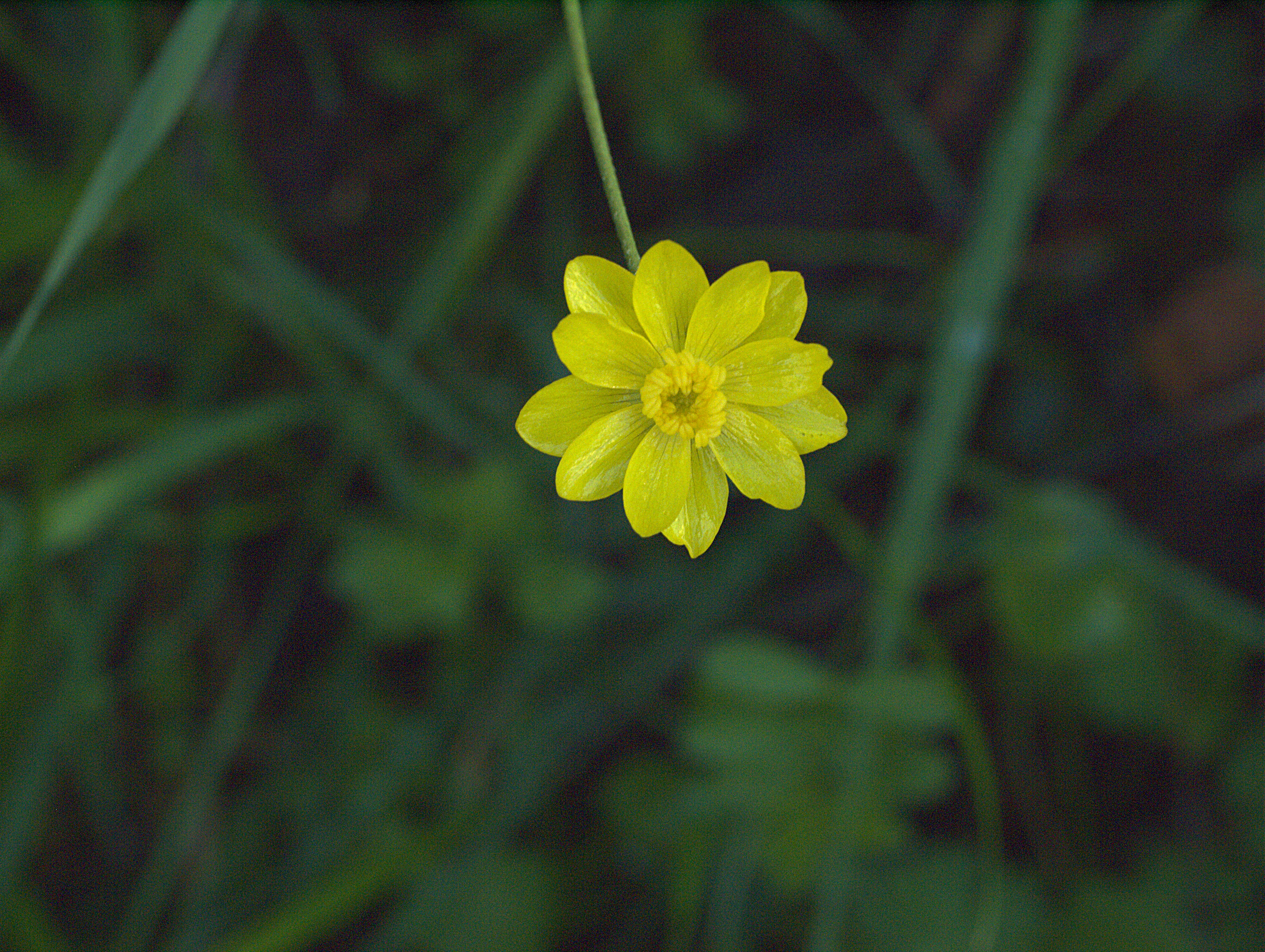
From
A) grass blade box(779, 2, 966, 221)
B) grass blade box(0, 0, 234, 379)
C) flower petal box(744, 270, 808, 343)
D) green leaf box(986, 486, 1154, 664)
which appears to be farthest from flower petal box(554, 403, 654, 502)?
grass blade box(779, 2, 966, 221)

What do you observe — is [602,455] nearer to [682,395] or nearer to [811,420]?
[682,395]

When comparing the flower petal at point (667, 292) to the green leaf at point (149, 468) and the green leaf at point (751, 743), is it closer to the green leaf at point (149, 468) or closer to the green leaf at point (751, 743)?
the green leaf at point (751, 743)

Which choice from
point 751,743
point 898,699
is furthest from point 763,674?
point 898,699

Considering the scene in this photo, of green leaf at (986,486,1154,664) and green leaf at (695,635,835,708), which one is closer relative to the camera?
green leaf at (695,635,835,708)

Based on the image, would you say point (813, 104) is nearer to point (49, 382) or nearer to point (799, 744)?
point (799, 744)

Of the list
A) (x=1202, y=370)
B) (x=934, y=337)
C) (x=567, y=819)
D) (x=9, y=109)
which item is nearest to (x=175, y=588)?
(x=567, y=819)

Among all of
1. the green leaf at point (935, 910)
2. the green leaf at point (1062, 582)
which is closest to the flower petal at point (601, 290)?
the green leaf at point (1062, 582)

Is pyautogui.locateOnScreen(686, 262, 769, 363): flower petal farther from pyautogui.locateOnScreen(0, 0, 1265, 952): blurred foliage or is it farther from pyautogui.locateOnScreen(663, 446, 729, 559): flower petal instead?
pyautogui.locateOnScreen(0, 0, 1265, 952): blurred foliage
